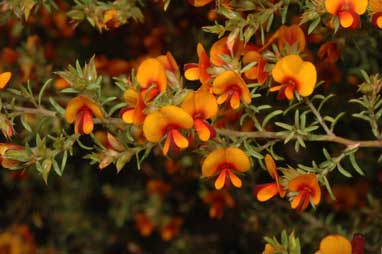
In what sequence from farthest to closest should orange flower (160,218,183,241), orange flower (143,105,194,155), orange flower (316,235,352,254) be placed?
orange flower (160,218,183,241) < orange flower (316,235,352,254) < orange flower (143,105,194,155)

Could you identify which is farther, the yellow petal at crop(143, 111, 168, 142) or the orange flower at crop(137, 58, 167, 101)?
the orange flower at crop(137, 58, 167, 101)

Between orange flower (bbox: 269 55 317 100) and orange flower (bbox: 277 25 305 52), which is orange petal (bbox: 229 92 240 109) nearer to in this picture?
orange flower (bbox: 269 55 317 100)

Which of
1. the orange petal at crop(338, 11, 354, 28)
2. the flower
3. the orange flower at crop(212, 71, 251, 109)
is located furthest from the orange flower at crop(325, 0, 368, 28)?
the flower

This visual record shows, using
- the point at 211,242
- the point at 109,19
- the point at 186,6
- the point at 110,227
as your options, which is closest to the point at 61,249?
the point at 110,227

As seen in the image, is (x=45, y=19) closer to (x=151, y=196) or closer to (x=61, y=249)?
(x=151, y=196)

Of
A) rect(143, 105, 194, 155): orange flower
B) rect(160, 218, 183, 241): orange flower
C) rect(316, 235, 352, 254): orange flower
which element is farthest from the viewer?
rect(160, 218, 183, 241): orange flower

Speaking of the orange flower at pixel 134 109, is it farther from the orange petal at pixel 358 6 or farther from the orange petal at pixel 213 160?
the orange petal at pixel 358 6

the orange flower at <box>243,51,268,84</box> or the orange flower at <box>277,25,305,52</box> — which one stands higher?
the orange flower at <box>277,25,305,52</box>
